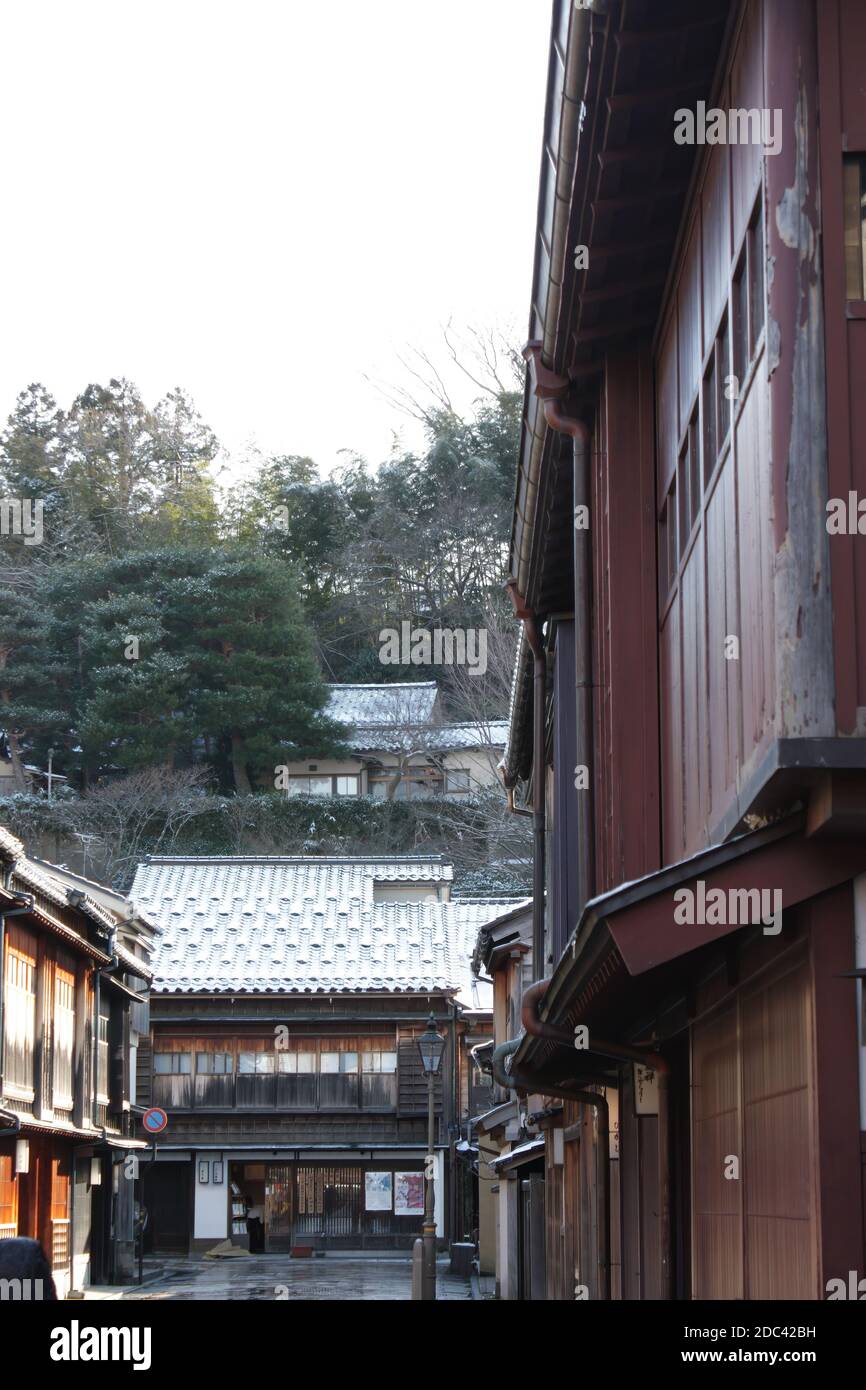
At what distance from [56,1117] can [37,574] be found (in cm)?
4167

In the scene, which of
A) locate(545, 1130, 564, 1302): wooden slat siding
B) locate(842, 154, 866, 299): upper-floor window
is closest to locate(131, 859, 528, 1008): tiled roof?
locate(545, 1130, 564, 1302): wooden slat siding

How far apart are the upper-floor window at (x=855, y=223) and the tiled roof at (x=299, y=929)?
4014 cm

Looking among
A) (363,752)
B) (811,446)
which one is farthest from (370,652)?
(811,446)

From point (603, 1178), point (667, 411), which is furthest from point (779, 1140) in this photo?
point (603, 1178)

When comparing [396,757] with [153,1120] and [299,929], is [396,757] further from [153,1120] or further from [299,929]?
[153,1120]

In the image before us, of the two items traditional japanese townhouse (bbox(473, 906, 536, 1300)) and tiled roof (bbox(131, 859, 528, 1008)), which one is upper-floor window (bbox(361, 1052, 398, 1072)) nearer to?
tiled roof (bbox(131, 859, 528, 1008))

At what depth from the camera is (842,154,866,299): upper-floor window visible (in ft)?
21.6

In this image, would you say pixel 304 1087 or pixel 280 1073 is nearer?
pixel 304 1087

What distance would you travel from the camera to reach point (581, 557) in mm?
12539

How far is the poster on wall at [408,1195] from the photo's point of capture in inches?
1731

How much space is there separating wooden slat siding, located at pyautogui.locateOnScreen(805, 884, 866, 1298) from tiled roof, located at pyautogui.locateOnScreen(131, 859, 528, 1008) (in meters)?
39.9

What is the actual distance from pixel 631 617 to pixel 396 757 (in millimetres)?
55375
